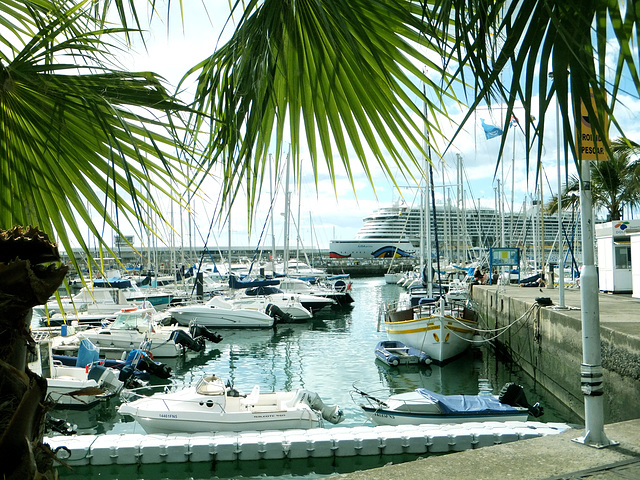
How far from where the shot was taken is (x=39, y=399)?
1.22m

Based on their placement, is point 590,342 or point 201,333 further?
point 201,333

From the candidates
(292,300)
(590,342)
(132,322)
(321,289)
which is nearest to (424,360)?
(132,322)

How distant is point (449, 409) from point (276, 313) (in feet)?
57.0

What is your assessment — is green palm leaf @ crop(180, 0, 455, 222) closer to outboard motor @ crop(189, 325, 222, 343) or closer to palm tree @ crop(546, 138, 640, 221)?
palm tree @ crop(546, 138, 640, 221)

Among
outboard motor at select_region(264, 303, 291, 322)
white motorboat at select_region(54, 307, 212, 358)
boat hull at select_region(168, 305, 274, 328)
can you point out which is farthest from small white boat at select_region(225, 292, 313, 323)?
white motorboat at select_region(54, 307, 212, 358)

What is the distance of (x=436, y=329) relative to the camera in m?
17.6

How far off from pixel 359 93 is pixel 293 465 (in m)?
8.03

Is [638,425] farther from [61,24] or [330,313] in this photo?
[330,313]

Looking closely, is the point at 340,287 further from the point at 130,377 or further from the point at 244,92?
the point at 244,92

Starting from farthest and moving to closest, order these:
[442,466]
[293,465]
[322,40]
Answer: [293,465] < [442,466] < [322,40]

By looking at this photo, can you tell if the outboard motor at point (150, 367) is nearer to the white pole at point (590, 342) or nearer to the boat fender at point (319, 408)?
the boat fender at point (319, 408)

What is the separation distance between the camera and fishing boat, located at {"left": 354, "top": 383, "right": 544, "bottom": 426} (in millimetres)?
10398

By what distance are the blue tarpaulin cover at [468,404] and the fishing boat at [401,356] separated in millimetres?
6198

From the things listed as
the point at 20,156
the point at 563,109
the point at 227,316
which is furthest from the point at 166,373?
the point at 563,109
